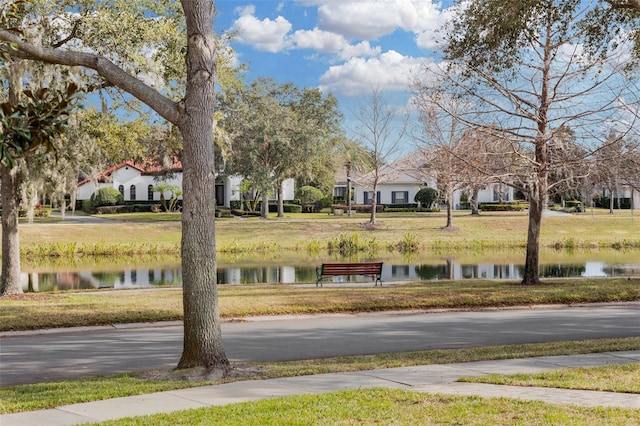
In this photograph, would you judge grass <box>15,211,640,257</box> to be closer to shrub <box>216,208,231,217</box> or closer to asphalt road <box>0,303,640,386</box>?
shrub <box>216,208,231,217</box>

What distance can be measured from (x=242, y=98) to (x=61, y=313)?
47650 millimetres

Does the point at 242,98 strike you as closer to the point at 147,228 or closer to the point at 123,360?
the point at 147,228

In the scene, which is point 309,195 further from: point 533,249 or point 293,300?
point 293,300

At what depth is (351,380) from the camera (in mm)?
9852

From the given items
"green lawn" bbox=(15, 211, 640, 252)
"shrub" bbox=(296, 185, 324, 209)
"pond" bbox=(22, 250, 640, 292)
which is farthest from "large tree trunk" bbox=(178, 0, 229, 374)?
"shrub" bbox=(296, 185, 324, 209)

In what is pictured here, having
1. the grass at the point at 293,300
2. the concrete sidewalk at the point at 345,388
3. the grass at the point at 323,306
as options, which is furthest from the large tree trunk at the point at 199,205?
the grass at the point at 293,300

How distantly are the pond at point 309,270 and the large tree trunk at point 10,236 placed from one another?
6.42 meters

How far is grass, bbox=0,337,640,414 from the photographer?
908 cm

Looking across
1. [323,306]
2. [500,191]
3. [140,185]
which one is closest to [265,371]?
[323,306]

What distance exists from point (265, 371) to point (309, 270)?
24896 mm

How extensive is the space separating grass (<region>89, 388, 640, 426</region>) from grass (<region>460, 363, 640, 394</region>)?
1.23 metres

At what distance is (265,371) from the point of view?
1083 cm

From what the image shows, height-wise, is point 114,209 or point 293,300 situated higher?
point 114,209

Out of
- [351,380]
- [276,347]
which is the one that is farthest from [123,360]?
[351,380]
